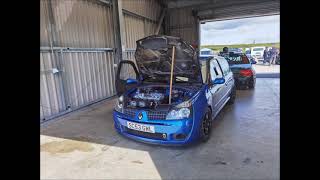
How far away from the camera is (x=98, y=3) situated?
7457 millimetres

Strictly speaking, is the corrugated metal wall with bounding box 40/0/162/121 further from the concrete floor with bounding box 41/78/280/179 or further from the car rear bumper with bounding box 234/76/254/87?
Answer: the car rear bumper with bounding box 234/76/254/87

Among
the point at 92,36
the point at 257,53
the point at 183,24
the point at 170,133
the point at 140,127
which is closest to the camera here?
the point at 170,133

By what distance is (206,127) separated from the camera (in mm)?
3854

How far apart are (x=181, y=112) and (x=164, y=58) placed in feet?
4.59

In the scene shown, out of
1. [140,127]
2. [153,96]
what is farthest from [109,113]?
[140,127]

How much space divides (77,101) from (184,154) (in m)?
4.10

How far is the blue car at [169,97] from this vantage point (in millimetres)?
3432

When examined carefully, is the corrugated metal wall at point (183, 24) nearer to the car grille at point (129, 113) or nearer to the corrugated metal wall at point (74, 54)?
the corrugated metal wall at point (74, 54)

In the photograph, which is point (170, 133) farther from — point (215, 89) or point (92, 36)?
point (92, 36)

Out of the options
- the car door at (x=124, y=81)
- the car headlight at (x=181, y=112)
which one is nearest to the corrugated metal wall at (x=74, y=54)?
the car door at (x=124, y=81)

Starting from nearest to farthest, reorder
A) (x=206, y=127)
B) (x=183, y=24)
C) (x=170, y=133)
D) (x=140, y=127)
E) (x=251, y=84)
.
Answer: (x=170, y=133) < (x=140, y=127) < (x=206, y=127) < (x=251, y=84) < (x=183, y=24)

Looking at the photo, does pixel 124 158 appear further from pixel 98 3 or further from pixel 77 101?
pixel 98 3

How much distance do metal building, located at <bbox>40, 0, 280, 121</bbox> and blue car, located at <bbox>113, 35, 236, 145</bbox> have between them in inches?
73.9
